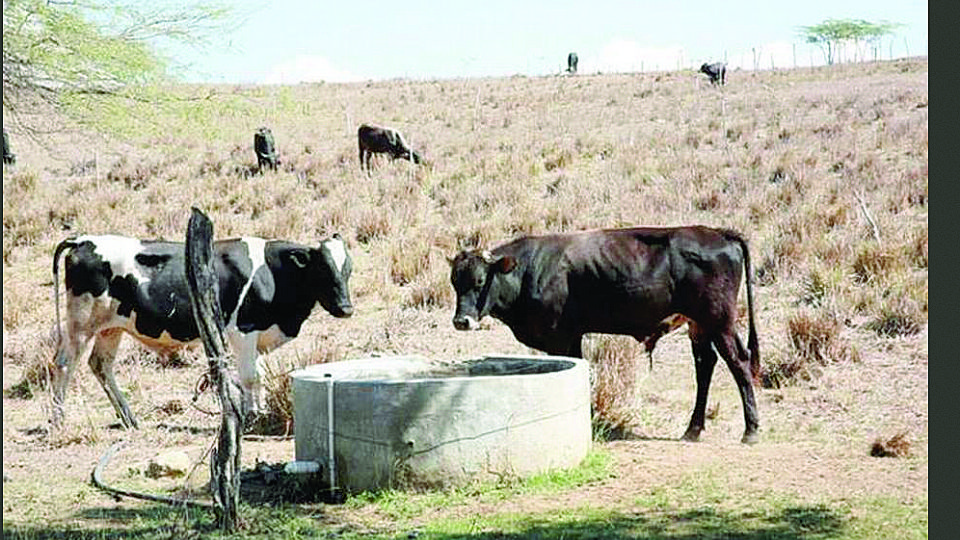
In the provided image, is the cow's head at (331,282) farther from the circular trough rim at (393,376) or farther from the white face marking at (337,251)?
the circular trough rim at (393,376)

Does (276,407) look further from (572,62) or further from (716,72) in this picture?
(572,62)

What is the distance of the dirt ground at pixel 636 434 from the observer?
29.8 ft

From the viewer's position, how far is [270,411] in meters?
12.3

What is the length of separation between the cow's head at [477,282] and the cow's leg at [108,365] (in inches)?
135

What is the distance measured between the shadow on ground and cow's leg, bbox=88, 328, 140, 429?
13.6ft

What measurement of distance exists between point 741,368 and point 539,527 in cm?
447

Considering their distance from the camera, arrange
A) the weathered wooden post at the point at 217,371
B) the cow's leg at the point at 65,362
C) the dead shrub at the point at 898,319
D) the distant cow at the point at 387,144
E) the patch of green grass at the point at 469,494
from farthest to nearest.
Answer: the distant cow at the point at 387,144
the dead shrub at the point at 898,319
the cow's leg at the point at 65,362
the patch of green grass at the point at 469,494
the weathered wooden post at the point at 217,371

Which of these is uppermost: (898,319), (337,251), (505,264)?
(337,251)

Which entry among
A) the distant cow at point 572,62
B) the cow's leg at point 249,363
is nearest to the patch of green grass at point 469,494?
the cow's leg at point 249,363

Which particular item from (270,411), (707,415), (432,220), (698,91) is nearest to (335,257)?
(270,411)

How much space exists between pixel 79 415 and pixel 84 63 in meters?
3.65

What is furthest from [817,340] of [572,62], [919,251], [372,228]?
[572,62]

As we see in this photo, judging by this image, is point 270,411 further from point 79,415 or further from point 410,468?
point 410,468

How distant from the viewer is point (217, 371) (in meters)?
7.75
